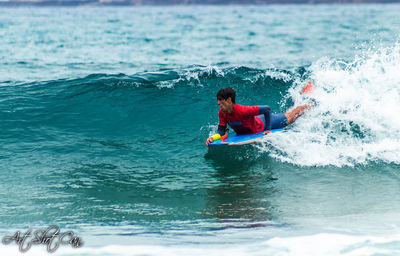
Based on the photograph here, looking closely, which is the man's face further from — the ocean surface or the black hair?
the ocean surface

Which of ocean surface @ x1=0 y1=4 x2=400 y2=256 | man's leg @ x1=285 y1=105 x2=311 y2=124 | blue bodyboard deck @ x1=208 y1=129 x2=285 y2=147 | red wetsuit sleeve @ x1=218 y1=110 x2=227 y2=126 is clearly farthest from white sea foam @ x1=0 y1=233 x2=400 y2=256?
man's leg @ x1=285 y1=105 x2=311 y2=124

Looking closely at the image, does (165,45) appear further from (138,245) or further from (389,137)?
(138,245)

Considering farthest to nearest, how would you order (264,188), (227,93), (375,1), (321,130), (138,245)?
1. (375,1)
2. (321,130)
3. (227,93)
4. (264,188)
5. (138,245)

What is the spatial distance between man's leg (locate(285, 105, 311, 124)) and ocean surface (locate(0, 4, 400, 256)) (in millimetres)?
151

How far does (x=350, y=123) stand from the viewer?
8820 millimetres

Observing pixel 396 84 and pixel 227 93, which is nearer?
pixel 227 93

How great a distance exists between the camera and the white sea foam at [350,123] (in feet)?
24.4

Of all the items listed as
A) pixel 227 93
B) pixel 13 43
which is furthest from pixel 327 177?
pixel 13 43

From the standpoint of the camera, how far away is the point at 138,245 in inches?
180

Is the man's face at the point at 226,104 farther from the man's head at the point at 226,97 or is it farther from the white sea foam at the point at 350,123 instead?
the white sea foam at the point at 350,123

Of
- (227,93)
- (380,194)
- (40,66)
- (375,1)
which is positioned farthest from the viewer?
(375,1)

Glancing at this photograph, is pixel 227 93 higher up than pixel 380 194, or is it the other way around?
pixel 227 93

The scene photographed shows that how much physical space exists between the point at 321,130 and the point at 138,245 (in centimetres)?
530

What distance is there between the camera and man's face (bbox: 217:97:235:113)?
6.95 meters
